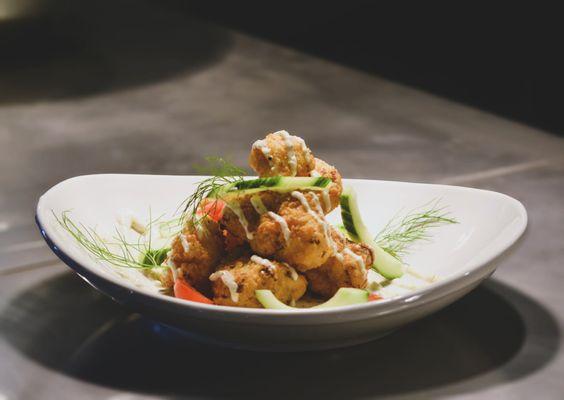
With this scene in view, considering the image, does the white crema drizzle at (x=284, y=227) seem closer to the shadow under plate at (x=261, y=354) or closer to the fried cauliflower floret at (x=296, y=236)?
the fried cauliflower floret at (x=296, y=236)

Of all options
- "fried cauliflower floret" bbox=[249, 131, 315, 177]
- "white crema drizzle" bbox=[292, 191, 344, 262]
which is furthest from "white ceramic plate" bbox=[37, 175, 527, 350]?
"fried cauliflower floret" bbox=[249, 131, 315, 177]

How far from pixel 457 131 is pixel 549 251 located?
77cm

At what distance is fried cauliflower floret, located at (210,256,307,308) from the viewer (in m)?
1.02

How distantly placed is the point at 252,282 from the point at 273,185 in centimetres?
13

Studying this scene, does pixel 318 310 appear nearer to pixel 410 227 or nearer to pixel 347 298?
pixel 347 298

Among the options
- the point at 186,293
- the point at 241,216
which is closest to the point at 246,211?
the point at 241,216

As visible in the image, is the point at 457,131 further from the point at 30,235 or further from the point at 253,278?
the point at 253,278

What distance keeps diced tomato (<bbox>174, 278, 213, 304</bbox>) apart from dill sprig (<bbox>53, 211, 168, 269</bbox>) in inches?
3.9

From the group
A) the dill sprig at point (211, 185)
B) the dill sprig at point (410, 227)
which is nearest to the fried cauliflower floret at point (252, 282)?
the dill sprig at point (211, 185)

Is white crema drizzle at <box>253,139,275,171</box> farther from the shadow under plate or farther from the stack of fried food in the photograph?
the shadow under plate

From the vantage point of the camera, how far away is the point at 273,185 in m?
1.08

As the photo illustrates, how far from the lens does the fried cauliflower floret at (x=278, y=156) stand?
1.12 meters

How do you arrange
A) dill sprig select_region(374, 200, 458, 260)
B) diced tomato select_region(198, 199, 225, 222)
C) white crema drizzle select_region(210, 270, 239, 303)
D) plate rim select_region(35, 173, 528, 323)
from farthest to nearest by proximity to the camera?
dill sprig select_region(374, 200, 458, 260) → diced tomato select_region(198, 199, 225, 222) → white crema drizzle select_region(210, 270, 239, 303) → plate rim select_region(35, 173, 528, 323)

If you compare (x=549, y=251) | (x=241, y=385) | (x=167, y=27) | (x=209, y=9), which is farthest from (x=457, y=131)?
(x=209, y=9)
